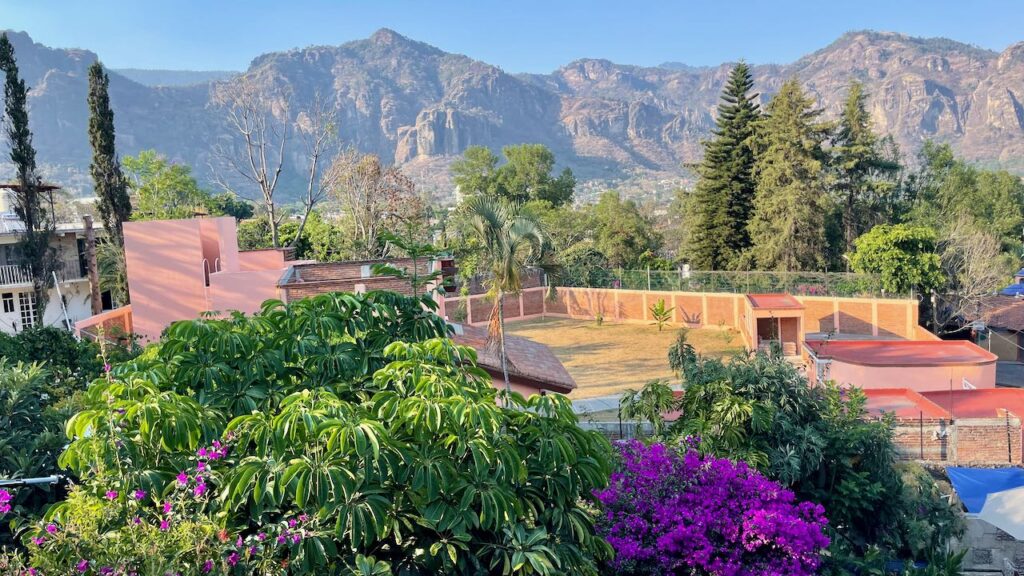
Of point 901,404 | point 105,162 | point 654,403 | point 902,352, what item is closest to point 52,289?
point 105,162

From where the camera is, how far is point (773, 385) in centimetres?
958

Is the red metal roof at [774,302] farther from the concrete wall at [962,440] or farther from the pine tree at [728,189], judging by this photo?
the concrete wall at [962,440]

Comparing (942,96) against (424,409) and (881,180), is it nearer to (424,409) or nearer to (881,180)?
(881,180)

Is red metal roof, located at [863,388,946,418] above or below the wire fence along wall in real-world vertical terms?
below

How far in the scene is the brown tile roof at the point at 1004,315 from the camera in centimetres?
2936

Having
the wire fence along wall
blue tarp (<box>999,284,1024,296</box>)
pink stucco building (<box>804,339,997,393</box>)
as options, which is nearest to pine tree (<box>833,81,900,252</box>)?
blue tarp (<box>999,284,1024,296</box>)

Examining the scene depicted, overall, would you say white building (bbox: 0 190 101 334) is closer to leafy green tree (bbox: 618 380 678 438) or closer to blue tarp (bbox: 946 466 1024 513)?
leafy green tree (bbox: 618 380 678 438)

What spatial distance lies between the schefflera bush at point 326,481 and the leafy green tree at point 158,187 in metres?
36.8

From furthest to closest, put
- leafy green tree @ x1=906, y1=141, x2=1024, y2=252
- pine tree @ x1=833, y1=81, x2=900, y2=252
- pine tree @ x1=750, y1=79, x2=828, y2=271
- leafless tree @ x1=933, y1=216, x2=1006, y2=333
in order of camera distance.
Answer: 1. leafy green tree @ x1=906, y1=141, x2=1024, y2=252
2. pine tree @ x1=833, y1=81, x2=900, y2=252
3. pine tree @ x1=750, y1=79, x2=828, y2=271
4. leafless tree @ x1=933, y1=216, x2=1006, y2=333

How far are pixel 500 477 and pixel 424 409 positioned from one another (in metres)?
0.57

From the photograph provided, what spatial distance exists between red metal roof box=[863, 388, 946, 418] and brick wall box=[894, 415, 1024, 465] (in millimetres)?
418

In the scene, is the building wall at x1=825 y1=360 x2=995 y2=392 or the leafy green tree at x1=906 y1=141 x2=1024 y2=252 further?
the leafy green tree at x1=906 y1=141 x2=1024 y2=252

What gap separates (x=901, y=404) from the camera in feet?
55.7

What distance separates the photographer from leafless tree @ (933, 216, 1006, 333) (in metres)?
29.6
